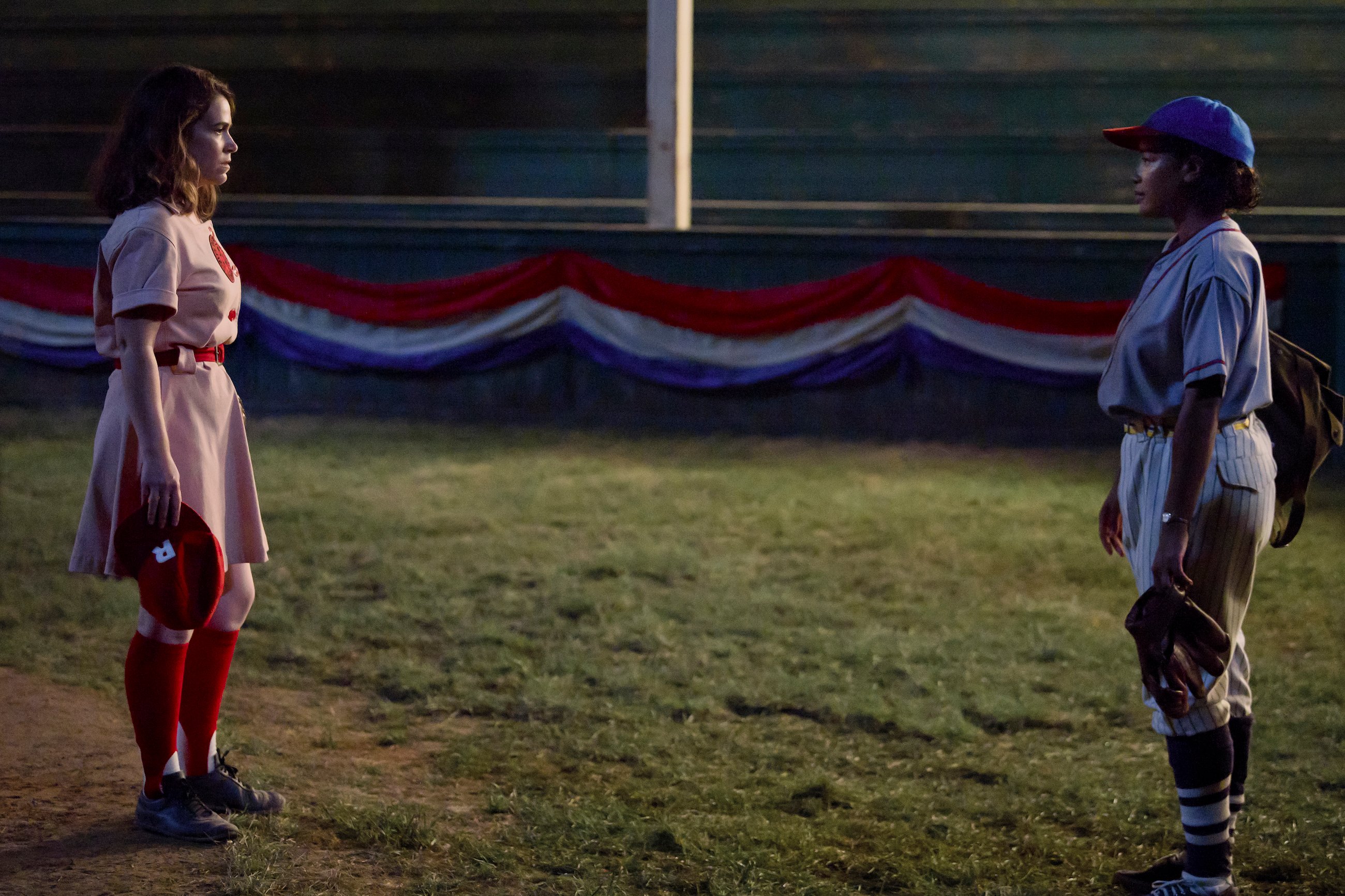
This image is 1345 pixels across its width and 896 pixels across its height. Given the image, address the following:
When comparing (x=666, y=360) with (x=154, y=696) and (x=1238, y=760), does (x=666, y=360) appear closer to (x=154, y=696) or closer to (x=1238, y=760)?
(x=154, y=696)

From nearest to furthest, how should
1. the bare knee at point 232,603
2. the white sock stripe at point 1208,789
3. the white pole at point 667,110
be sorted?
the white sock stripe at point 1208,789, the bare knee at point 232,603, the white pole at point 667,110

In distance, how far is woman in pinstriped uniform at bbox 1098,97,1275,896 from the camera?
2.57 m

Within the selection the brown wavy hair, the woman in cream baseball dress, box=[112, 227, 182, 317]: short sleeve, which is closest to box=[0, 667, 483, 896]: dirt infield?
the woman in cream baseball dress

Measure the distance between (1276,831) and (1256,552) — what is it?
0.95 metres

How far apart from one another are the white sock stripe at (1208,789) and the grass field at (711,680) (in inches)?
15.7

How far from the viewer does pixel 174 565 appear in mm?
2854

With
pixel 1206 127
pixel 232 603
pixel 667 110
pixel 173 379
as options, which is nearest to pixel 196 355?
pixel 173 379

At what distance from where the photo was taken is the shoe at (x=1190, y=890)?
9.25 feet

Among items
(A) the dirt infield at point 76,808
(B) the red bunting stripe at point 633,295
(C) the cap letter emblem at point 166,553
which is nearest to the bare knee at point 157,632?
(C) the cap letter emblem at point 166,553

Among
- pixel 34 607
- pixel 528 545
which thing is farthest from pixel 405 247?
pixel 34 607

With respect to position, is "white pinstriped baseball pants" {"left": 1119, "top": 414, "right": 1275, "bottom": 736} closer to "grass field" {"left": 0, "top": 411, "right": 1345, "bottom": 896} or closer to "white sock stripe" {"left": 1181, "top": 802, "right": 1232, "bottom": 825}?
"white sock stripe" {"left": 1181, "top": 802, "right": 1232, "bottom": 825}

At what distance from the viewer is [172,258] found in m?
2.83

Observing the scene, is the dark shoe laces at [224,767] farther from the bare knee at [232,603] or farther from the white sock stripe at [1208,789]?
the white sock stripe at [1208,789]

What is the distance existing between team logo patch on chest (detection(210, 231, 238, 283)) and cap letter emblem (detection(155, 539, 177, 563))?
0.59 metres
